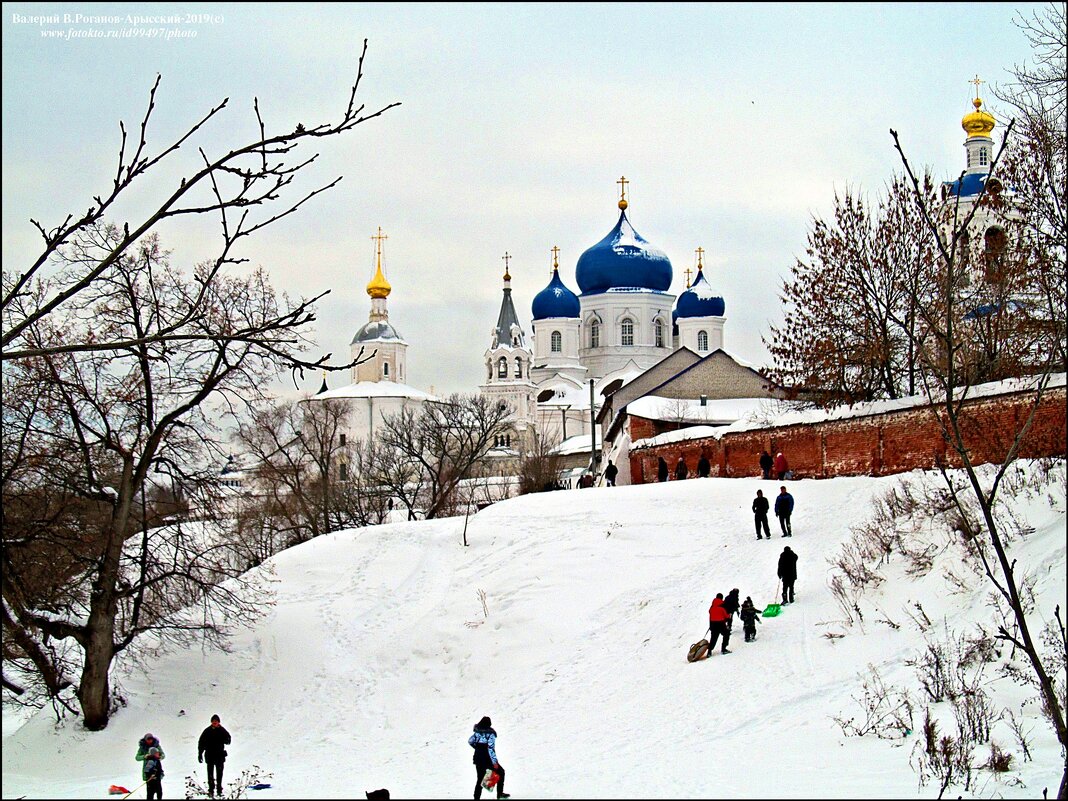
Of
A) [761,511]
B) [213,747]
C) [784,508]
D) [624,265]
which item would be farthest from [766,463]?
[624,265]

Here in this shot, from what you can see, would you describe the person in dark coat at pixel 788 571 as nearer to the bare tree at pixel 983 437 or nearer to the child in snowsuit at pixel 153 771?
the bare tree at pixel 983 437

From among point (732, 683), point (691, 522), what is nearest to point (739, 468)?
point (691, 522)

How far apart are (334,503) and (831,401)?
17372 mm

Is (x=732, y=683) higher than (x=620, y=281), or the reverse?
(x=620, y=281)

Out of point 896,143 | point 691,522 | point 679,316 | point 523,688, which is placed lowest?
point 523,688

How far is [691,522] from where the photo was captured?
25109mm

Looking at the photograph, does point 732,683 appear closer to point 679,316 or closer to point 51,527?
point 51,527

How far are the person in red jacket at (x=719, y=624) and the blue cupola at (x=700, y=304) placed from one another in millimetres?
57866

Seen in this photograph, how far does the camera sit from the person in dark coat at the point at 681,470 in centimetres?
3248

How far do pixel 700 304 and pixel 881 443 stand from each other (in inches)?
1950

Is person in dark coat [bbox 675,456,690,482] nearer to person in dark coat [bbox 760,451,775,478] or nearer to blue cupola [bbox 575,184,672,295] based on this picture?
person in dark coat [bbox 760,451,775,478]

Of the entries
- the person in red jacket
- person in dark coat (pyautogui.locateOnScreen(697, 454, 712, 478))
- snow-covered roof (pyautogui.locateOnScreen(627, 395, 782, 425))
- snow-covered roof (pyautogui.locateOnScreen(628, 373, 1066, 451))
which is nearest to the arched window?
snow-covered roof (pyautogui.locateOnScreen(628, 373, 1066, 451))

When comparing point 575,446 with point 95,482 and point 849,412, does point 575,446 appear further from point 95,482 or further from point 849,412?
point 95,482

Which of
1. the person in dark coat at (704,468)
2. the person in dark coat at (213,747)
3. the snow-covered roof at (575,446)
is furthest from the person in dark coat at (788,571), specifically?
the snow-covered roof at (575,446)
